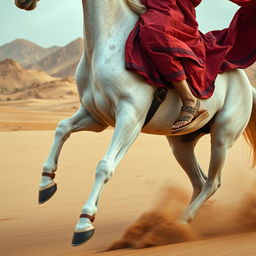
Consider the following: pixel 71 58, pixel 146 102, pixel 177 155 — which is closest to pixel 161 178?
pixel 177 155

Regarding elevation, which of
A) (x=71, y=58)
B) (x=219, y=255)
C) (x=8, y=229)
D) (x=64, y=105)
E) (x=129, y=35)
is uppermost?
(x=129, y=35)

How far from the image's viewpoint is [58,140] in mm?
4473

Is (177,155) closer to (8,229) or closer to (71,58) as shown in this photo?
(8,229)

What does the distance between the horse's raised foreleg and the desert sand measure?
0.34m

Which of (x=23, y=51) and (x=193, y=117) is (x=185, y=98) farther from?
(x=23, y=51)

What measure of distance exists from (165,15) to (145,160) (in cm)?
665

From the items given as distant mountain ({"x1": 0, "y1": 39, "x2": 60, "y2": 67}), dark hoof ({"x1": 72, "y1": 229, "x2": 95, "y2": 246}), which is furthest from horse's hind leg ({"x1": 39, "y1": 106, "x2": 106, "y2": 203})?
distant mountain ({"x1": 0, "y1": 39, "x2": 60, "y2": 67})

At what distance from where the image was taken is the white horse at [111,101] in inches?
157

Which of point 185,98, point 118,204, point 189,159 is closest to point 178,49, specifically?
point 185,98

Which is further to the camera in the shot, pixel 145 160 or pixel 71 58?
pixel 71 58

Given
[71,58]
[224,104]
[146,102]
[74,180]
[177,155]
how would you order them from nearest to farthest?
[146,102], [224,104], [177,155], [74,180], [71,58]

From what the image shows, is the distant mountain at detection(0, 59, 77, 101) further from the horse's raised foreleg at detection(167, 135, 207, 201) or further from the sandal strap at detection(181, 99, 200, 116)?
the sandal strap at detection(181, 99, 200, 116)

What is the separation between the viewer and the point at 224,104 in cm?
509

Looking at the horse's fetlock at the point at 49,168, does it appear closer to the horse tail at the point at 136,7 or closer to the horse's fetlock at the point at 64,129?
the horse's fetlock at the point at 64,129
